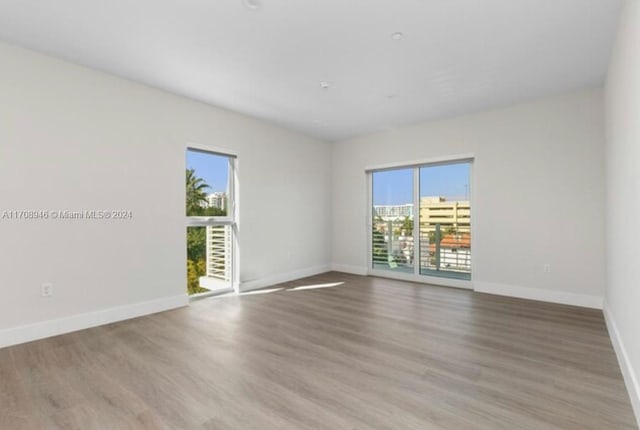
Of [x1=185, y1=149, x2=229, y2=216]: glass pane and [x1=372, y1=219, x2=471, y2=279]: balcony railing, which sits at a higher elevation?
[x1=185, y1=149, x2=229, y2=216]: glass pane

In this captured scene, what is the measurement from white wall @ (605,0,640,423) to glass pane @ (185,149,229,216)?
4.28 metres

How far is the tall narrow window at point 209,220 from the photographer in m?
4.18

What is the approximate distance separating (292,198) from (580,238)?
418 centimetres

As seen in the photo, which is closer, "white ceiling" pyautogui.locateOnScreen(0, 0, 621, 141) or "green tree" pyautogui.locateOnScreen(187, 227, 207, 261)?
"white ceiling" pyautogui.locateOnScreen(0, 0, 621, 141)

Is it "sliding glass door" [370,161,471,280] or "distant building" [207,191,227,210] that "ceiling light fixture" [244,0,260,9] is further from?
"sliding glass door" [370,161,471,280]

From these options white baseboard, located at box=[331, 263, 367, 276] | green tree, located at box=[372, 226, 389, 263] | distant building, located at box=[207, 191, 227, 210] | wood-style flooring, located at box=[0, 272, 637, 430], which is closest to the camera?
wood-style flooring, located at box=[0, 272, 637, 430]

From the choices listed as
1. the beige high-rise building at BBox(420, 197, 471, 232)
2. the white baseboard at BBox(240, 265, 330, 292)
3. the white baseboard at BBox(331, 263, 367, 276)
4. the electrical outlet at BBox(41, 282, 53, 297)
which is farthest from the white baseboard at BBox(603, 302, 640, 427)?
the electrical outlet at BBox(41, 282, 53, 297)

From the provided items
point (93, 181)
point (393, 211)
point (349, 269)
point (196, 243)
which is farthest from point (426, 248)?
point (93, 181)

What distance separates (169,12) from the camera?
7.63 feet

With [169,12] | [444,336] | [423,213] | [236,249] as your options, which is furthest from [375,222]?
[169,12]

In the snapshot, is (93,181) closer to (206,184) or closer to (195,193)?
(195,193)

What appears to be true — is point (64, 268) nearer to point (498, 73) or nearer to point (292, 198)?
point (292, 198)

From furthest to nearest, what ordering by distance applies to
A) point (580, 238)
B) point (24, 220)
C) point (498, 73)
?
point (580, 238), point (498, 73), point (24, 220)

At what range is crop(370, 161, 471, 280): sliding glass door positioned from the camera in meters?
4.93
